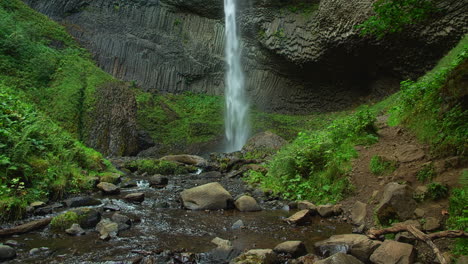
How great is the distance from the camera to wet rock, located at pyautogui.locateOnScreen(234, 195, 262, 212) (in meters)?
6.30

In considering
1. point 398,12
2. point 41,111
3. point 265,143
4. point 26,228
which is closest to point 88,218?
point 26,228

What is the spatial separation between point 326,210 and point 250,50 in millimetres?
20483

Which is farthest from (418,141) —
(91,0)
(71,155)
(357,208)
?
→ (91,0)

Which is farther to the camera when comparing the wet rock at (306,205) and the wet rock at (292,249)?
the wet rock at (306,205)

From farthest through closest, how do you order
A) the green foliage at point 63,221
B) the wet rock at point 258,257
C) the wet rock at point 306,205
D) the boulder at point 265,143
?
the boulder at point 265,143
the wet rock at point 306,205
the green foliage at point 63,221
the wet rock at point 258,257

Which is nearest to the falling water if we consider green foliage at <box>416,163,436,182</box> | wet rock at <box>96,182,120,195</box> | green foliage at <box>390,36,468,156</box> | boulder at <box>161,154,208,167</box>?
boulder at <box>161,154,208,167</box>

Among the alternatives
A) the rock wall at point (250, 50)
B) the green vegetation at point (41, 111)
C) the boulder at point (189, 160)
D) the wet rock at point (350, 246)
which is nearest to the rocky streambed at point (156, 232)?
the wet rock at point (350, 246)

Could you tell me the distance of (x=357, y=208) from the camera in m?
5.62

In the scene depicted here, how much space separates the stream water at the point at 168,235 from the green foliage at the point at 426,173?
145 cm

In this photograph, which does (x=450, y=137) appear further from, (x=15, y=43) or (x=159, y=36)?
(x=159, y=36)

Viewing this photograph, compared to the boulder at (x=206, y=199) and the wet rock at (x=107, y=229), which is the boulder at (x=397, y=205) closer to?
the boulder at (x=206, y=199)

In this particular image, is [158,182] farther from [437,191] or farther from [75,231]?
[437,191]

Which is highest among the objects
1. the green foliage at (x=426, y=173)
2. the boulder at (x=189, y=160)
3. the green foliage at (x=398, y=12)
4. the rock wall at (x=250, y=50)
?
the rock wall at (x=250, y=50)

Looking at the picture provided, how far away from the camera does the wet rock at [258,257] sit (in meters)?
3.62
